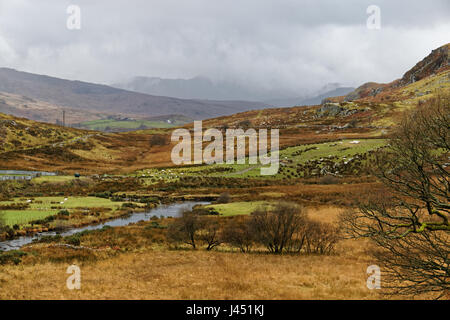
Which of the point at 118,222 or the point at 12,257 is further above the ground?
the point at 12,257

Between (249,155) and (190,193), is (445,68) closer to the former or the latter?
(249,155)

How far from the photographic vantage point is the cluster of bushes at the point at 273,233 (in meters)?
29.3

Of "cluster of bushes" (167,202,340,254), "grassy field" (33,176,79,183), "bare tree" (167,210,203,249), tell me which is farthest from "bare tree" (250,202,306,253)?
"grassy field" (33,176,79,183)

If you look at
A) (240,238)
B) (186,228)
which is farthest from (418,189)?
(186,228)

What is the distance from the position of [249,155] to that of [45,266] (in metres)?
84.5

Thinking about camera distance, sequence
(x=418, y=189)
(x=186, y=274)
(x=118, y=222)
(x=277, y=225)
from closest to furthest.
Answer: (x=418, y=189) < (x=186, y=274) < (x=277, y=225) < (x=118, y=222)

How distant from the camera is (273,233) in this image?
29672 mm

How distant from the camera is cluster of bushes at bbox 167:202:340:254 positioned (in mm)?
29312

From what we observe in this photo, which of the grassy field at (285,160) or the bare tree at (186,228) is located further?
the grassy field at (285,160)

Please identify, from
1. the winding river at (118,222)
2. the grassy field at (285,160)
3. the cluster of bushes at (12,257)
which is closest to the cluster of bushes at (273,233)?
the winding river at (118,222)

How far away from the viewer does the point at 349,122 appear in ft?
468

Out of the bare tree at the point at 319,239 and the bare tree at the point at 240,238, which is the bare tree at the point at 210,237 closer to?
the bare tree at the point at 240,238

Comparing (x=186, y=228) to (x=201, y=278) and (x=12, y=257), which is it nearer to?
(x=201, y=278)
